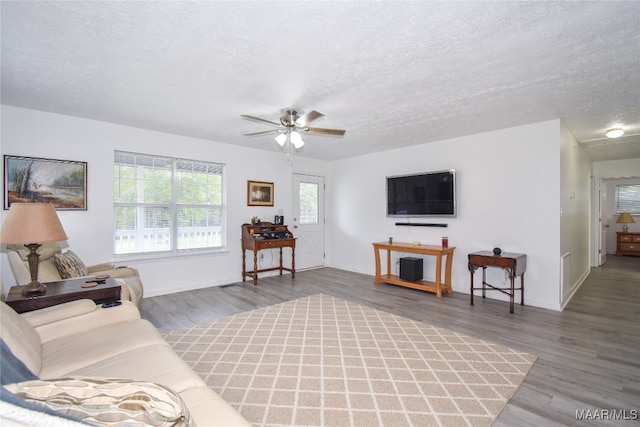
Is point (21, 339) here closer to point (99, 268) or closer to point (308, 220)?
point (99, 268)

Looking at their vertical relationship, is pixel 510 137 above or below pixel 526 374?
above

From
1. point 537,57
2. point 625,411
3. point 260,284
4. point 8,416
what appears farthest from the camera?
point 260,284

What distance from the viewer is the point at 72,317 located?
6.94 feet

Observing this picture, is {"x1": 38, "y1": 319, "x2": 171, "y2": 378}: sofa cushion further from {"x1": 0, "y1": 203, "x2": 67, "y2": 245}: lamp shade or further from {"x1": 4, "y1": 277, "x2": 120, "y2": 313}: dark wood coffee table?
{"x1": 0, "y1": 203, "x2": 67, "y2": 245}: lamp shade

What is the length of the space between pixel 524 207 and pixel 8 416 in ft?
16.4

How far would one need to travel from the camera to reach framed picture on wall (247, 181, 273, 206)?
5614mm

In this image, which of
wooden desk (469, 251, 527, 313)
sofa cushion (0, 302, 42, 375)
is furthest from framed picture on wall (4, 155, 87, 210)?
wooden desk (469, 251, 527, 313)

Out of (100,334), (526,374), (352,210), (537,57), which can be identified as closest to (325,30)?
(537,57)

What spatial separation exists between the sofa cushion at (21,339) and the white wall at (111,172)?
2.61 metres

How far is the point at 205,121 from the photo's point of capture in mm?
4016

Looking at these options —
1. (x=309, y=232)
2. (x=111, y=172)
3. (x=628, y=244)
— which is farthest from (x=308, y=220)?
(x=628, y=244)

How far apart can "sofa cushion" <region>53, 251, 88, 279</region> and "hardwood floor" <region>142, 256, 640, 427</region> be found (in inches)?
34.3

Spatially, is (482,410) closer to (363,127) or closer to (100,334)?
(100,334)

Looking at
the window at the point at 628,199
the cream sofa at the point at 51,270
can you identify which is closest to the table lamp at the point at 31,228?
the cream sofa at the point at 51,270
